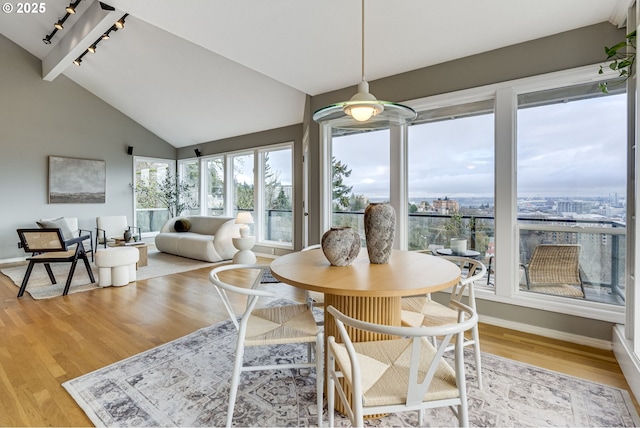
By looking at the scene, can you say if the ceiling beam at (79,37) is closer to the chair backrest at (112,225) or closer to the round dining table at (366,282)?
the chair backrest at (112,225)

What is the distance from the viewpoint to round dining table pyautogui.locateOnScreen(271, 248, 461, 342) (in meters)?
1.29

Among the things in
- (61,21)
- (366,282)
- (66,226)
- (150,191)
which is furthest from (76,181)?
(366,282)

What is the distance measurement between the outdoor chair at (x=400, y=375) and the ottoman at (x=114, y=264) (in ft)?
12.3

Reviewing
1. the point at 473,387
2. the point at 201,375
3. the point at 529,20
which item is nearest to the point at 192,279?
the point at 201,375

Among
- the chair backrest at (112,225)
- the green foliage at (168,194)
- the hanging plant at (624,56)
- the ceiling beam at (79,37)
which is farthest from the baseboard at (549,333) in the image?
the green foliage at (168,194)

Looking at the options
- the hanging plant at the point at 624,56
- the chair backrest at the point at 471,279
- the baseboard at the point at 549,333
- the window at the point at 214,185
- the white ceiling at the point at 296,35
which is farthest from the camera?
the window at the point at 214,185

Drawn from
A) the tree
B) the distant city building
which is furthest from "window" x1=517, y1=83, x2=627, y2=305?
the tree

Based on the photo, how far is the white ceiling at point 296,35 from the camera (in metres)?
2.26

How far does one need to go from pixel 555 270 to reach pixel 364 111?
229 centimetres

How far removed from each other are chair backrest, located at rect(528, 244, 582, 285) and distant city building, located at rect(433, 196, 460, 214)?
780 millimetres

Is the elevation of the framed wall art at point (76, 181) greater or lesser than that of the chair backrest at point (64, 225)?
greater

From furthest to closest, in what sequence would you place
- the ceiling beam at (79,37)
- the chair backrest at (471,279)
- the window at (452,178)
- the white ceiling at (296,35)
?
1. the ceiling beam at (79,37)
2. the window at (452,178)
3. the white ceiling at (296,35)
4. the chair backrest at (471,279)

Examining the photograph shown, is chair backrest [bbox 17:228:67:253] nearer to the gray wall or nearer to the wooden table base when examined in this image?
the gray wall

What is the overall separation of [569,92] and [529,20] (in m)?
0.71
